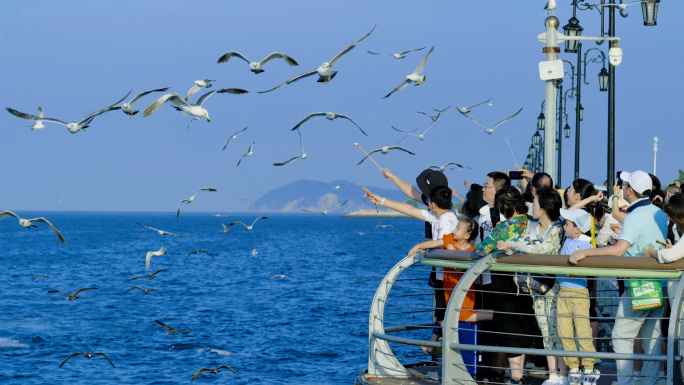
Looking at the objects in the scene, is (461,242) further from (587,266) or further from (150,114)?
(150,114)

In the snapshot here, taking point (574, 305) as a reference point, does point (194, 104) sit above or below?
above

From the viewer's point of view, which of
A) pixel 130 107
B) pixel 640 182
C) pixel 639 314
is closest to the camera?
pixel 639 314

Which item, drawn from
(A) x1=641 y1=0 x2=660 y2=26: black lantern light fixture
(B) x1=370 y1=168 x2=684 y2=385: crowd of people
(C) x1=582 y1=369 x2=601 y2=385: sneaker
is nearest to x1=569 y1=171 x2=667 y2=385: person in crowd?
(B) x1=370 y1=168 x2=684 y2=385: crowd of people

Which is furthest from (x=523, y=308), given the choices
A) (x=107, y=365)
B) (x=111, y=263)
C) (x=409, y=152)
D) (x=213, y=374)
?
(x=111, y=263)

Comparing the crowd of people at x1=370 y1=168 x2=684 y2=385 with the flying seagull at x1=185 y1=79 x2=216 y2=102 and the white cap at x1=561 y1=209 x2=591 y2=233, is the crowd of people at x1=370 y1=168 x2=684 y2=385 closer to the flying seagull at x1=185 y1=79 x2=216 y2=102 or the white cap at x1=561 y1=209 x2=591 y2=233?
the white cap at x1=561 y1=209 x2=591 y2=233

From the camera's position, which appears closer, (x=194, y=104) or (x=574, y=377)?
(x=574, y=377)

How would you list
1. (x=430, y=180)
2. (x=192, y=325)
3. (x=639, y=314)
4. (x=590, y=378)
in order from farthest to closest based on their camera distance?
(x=192, y=325), (x=430, y=180), (x=590, y=378), (x=639, y=314)

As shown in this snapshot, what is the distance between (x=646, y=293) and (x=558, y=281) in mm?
790

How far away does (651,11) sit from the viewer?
13.7 metres

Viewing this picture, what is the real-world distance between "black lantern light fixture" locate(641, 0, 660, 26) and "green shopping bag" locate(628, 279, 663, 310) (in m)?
8.59

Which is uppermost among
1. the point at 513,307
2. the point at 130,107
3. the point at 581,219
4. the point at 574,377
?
the point at 130,107

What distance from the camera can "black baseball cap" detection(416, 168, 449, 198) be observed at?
322 inches

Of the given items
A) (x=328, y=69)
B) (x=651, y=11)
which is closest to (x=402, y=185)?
(x=651, y=11)

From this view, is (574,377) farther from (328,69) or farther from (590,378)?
(328,69)
